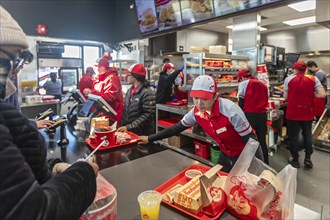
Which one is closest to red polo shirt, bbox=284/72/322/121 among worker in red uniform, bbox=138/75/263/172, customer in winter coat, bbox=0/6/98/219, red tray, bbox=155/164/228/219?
worker in red uniform, bbox=138/75/263/172

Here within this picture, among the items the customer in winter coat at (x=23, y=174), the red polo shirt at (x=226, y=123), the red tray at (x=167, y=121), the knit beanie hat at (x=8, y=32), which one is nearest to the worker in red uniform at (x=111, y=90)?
the red tray at (x=167, y=121)

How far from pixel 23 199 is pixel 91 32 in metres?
6.92

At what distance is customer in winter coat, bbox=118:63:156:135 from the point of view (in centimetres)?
237

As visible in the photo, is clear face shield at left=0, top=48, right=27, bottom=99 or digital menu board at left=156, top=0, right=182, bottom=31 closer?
clear face shield at left=0, top=48, right=27, bottom=99

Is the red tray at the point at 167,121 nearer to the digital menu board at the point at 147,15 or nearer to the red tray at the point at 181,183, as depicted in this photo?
the red tray at the point at 181,183

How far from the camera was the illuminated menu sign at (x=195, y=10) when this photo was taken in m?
4.31

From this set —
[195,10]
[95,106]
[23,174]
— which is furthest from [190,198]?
[195,10]

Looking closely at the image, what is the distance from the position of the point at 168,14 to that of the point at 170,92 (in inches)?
88.4

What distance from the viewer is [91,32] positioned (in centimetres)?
666

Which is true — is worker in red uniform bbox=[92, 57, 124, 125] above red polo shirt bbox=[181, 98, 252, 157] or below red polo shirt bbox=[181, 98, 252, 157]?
above

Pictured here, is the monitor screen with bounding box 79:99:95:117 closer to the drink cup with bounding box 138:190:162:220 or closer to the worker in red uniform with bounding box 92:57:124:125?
the worker in red uniform with bounding box 92:57:124:125

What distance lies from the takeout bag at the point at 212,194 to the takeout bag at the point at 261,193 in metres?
0.03

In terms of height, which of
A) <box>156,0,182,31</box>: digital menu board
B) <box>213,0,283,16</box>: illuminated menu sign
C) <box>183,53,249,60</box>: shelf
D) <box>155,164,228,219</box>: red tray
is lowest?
<box>155,164,228,219</box>: red tray

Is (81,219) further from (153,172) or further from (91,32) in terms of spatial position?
(91,32)
